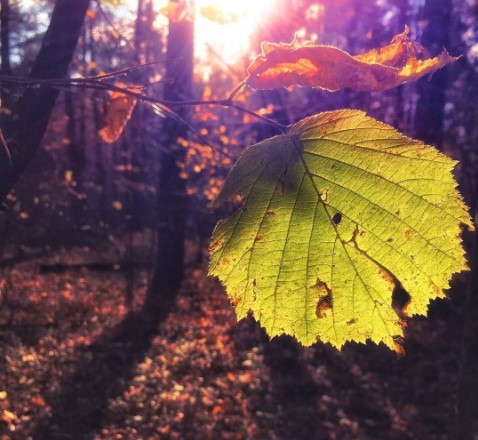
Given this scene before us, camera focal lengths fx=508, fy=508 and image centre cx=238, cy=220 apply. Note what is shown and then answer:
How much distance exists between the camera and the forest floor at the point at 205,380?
595cm

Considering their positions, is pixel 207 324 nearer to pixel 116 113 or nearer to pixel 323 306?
pixel 116 113

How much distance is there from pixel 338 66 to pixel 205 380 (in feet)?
22.6

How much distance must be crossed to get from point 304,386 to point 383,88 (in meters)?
6.74

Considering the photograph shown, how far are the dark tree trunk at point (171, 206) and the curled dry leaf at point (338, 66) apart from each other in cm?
845

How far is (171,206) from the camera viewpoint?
36.6 feet

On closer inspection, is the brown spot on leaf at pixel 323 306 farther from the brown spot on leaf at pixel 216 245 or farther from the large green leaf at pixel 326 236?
the brown spot on leaf at pixel 216 245

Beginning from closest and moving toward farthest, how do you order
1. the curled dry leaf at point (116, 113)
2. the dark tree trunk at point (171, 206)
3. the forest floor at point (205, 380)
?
the curled dry leaf at point (116, 113)
the forest floor at point (205, 380)
the dark tree trunk at point (171, 206)

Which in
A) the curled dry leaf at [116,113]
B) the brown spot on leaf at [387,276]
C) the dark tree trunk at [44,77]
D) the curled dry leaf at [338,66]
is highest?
the dark tree trunk at [44,77]

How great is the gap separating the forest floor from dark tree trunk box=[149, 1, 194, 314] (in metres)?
1.35

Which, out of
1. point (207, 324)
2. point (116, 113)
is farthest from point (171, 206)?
point (116, 113)

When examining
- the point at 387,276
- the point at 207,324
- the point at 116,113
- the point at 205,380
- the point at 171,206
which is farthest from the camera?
the point at 171,206

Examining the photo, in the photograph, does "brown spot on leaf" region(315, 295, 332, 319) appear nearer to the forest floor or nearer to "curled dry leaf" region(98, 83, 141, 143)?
"curled dry leaf" region(98, 83, 141, 143)

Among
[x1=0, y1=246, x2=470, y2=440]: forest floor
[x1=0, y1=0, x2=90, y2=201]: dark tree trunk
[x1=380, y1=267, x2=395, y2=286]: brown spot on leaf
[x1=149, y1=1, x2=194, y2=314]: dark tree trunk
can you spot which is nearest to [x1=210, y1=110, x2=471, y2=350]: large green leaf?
[x1=380, y1=267, x2=395, y2=286]: brown spot on leaf

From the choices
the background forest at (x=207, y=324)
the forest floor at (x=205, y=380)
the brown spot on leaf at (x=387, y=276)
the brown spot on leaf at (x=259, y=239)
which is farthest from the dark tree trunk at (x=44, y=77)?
the forest floor at (x=205, y=380)
